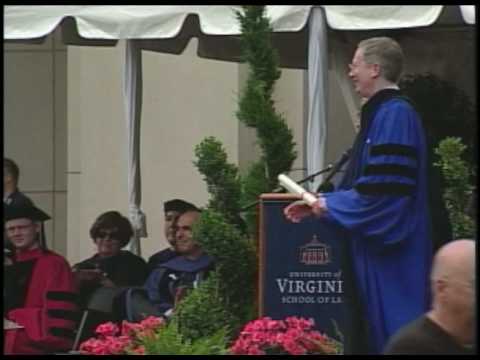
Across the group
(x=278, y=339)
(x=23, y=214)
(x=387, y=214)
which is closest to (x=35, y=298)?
(x=23, y=214)

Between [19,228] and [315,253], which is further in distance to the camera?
[19,228]

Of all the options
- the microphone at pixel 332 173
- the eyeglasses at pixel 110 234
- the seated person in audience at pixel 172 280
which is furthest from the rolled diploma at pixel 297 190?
the eyeglasses at pixel 110 234

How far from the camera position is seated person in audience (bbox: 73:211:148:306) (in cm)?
1040

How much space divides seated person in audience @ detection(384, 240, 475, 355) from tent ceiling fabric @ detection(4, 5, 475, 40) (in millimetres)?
3989

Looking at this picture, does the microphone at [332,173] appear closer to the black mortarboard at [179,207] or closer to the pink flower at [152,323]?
the pink flower at [152,323]

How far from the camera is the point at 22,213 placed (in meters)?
10.3

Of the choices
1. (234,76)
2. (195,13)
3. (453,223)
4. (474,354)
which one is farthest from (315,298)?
(234,76)

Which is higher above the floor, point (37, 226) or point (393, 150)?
point (393, 150)

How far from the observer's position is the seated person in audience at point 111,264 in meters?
10.4

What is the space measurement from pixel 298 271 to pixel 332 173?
2.39 ft

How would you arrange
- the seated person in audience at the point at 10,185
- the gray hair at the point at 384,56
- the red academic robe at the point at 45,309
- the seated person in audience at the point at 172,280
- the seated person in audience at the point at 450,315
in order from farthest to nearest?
the seated person in audience at the point at 10,185, the red academic robe at the point at 45,309, the seated person in audience at the point at 172,280, the gray hair at the point at 384,56, the seated person in audience at the point at 450,315

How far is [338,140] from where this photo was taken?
1200 centimetres

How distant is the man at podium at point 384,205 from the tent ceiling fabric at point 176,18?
3.92 ft

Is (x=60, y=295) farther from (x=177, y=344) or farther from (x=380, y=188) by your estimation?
(x=380, y=188)
